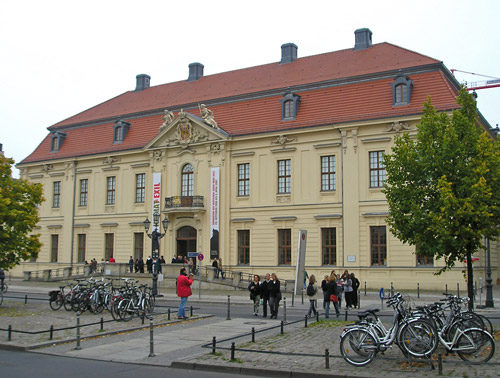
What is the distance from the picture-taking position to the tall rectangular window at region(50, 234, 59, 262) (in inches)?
1902

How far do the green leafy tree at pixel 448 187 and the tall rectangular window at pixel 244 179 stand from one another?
71.9 feet

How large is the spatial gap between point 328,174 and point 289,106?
5.59 metres

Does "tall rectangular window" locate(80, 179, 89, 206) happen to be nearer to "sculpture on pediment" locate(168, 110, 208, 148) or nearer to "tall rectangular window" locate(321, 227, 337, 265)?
"sculpture on pediment" locate(168, 110, 208, 148)

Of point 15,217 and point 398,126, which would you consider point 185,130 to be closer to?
point 398,126

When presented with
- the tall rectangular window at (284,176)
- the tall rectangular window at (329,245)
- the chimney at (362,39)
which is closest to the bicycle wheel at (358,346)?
the tall rectangular window at (329,245)

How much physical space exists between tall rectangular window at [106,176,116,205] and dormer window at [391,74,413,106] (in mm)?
23364

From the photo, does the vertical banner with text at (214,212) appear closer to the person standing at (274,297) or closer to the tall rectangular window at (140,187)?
the tall rectangular window at (140,187)

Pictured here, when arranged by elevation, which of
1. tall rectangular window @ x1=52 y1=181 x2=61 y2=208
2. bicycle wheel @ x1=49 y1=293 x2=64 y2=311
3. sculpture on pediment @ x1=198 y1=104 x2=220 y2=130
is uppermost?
sculpture on pediment @ x1=198 y1=104 x2=220 y2=130

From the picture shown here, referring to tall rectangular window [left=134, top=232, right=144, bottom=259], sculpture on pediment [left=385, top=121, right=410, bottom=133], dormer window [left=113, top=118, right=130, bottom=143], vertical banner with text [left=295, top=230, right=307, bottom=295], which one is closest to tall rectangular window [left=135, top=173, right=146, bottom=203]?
tall rectangular window [left=134, top=232, right=144, bottom=259]

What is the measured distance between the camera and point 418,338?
1090 centimetres

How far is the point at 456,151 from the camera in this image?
16594mm

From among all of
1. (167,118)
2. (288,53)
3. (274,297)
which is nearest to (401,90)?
(288,53)

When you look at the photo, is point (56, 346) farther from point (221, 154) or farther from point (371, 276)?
point (221, 154)

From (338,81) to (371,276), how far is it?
42.1ft
